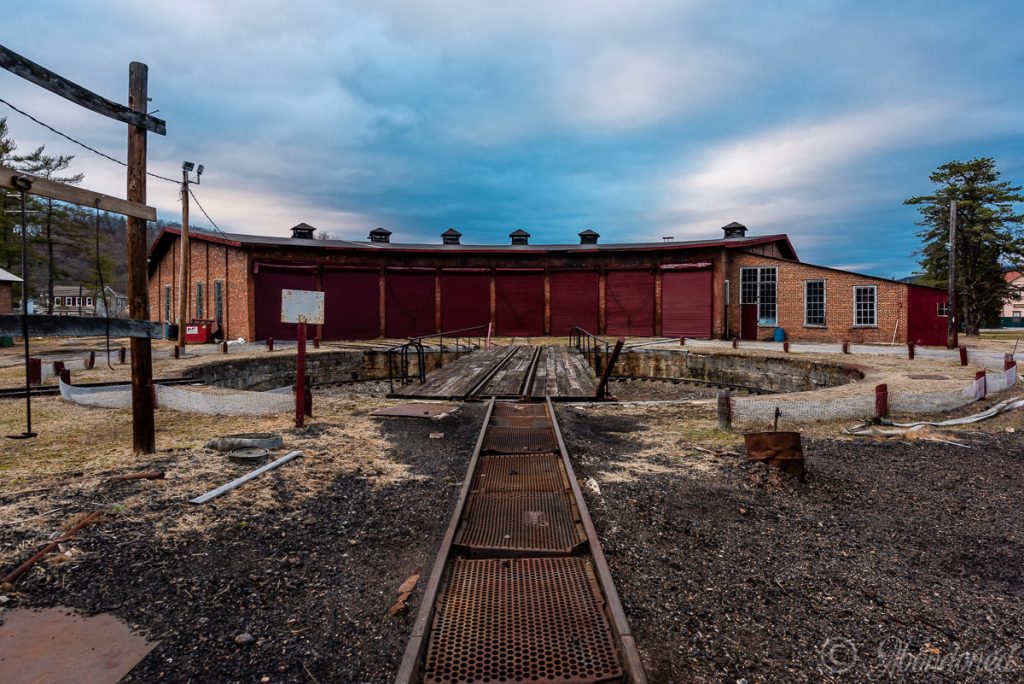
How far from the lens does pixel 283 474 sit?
18.6 ft

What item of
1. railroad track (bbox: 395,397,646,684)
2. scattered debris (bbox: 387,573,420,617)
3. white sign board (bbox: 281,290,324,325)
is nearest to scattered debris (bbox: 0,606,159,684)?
scattered debris (bbox: 387,573,420,617)

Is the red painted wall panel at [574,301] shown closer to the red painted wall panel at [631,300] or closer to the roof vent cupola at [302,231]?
the red painted wall panel at [631,300]

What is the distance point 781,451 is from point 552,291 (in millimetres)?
23389

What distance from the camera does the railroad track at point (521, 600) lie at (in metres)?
2.57

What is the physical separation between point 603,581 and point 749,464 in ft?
11.4

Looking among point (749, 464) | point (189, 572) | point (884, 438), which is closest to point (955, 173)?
point (884, 438)

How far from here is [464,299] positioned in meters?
28.4

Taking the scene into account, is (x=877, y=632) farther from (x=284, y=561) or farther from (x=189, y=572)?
(x=189, y=572)

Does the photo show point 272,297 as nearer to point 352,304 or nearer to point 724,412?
point 352,304

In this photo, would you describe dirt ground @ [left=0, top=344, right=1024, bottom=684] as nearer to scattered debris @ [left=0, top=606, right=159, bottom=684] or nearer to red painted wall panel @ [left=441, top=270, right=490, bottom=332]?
scattered debris @ [left=0, top=606, right=159, bottom=684]

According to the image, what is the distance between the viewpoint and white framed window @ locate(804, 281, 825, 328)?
81.8ft

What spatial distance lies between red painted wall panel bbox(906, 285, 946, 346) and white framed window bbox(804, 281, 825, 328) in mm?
3215

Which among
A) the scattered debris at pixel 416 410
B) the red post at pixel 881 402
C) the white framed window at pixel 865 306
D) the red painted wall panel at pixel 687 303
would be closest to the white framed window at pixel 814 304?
the white framed window at pixel 865 306

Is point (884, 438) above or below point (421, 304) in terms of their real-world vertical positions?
below
